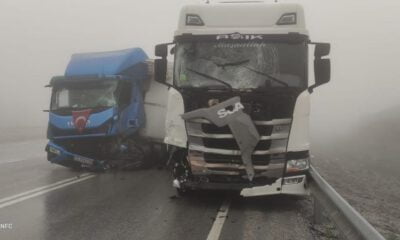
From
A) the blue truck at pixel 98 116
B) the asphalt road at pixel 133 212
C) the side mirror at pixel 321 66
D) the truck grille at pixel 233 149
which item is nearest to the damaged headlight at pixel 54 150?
the blue truck at pixel 98 116

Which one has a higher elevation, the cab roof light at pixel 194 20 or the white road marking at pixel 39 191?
the cab roof light at pixel 194 20

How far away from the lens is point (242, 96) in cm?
910

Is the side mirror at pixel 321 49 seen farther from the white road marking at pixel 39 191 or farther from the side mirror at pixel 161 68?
the white road marking at pixel 39 191

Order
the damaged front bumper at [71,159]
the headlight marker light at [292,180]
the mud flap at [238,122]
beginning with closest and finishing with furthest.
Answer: the mud flap at [238,122] → the headlight marker light at [292,180] → the damaged front bumper at [71,159]

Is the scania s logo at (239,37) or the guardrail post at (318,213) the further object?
the scania s logo at (239,37)

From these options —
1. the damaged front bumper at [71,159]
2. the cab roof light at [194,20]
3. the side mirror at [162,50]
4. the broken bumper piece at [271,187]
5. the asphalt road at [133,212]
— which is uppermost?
the cab roof light at [194,20]

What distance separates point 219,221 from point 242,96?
6.81ft

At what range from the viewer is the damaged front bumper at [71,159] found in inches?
557

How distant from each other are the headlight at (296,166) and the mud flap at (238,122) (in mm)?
601

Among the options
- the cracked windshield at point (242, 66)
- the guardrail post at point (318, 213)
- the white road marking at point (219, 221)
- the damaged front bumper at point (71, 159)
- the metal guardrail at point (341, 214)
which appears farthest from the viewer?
the damaged front bumper at point (71, 159)

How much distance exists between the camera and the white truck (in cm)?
895

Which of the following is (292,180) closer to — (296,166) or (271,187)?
(296,166)

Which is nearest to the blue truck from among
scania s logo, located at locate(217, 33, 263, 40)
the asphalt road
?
the asphalt road

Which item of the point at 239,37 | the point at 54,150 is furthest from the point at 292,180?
the point at 54,150
